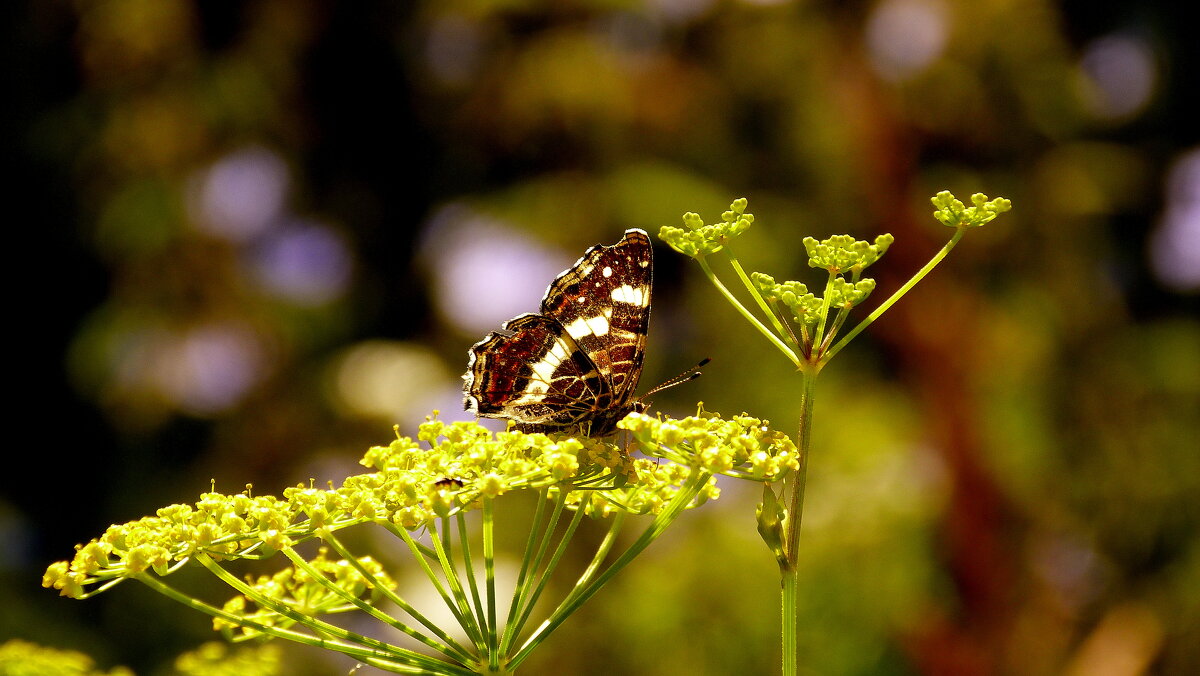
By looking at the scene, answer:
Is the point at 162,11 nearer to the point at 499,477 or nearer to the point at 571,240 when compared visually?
the point at 571,240

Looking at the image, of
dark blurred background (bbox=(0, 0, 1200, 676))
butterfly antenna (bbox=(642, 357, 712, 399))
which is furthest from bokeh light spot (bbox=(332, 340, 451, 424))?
butterfly antenna (bbox=(642, 357, 712, 399))

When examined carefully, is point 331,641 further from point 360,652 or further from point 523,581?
point 523,581

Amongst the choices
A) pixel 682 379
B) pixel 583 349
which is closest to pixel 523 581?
pixel 583 349

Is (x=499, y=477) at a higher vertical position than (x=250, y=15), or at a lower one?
lower

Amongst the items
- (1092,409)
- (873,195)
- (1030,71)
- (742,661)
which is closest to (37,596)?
(742,661)

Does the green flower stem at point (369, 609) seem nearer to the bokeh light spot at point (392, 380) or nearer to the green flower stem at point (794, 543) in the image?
the green flower stem at point (794, 543)

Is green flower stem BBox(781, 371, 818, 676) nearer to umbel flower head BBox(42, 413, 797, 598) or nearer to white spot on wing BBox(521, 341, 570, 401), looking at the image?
umbel flower head BBox(42, 413, 797, 598)
